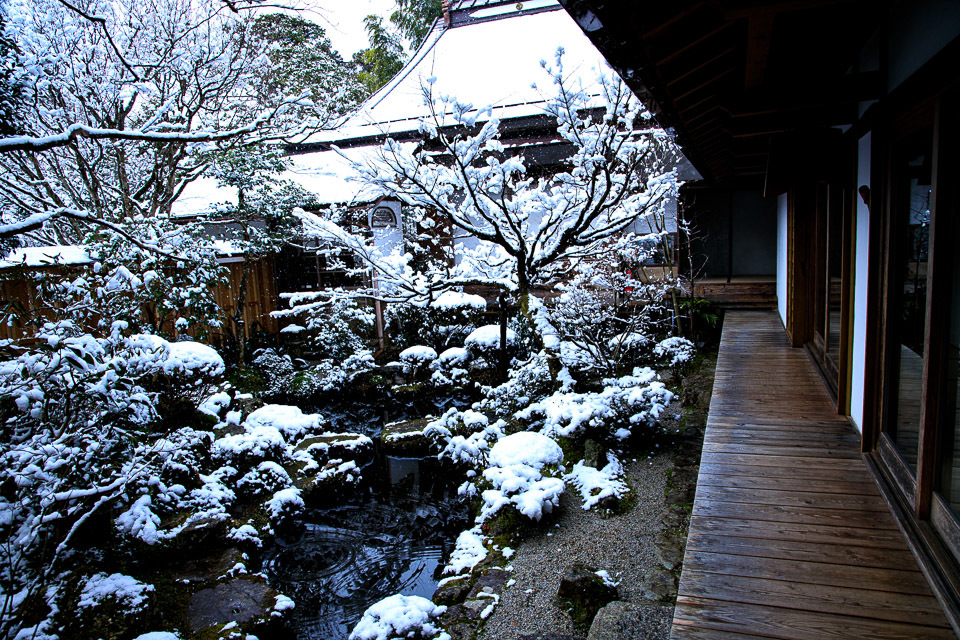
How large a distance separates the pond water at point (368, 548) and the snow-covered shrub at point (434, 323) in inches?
174

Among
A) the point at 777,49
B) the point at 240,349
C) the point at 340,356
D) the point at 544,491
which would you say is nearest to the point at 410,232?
the point at 340,356

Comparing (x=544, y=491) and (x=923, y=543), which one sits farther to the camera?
(x=544, y=491)

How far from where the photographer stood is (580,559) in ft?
13.7

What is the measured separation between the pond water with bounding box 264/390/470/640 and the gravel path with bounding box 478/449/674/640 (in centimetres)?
100

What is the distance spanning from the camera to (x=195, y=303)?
716cm

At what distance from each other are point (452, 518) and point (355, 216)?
8090 mm

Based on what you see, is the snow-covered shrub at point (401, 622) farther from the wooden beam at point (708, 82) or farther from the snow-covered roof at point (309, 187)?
the snow-covered roof at point (309, 187)

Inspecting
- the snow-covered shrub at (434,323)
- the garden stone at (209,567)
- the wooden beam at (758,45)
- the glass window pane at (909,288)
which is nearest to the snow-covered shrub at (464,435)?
the garden stone at (209,567)

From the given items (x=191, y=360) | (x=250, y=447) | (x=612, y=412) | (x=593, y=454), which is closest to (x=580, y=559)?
(x=593, y=454)

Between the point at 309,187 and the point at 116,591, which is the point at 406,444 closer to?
the point at 116,591

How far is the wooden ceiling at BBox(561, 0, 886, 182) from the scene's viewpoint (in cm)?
249

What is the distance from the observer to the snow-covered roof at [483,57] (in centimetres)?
1413

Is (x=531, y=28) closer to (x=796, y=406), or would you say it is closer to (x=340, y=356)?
(x=340, y=356)

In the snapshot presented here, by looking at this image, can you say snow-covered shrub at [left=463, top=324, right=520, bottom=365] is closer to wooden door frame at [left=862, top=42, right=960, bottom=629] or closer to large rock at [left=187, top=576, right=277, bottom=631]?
large rock at [left=187, top=576, right=277, bottom=631]
